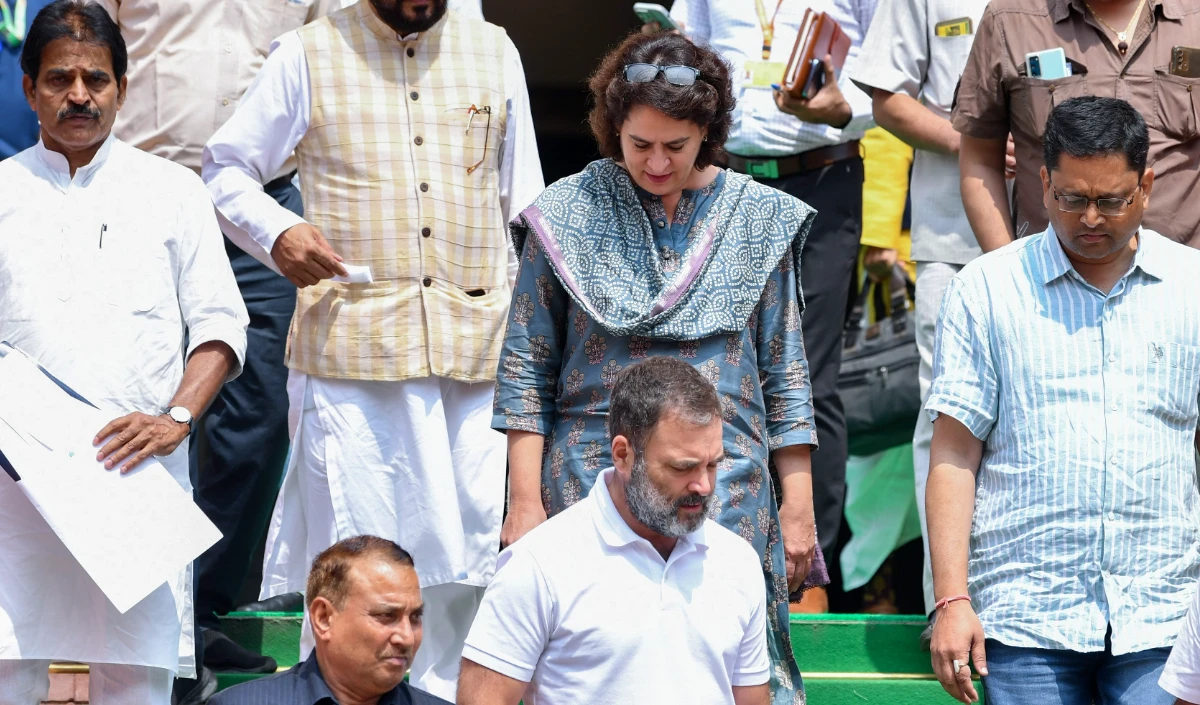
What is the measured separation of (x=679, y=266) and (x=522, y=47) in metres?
5.66

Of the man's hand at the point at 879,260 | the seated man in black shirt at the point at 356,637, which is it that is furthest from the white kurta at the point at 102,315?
the man's hand at the point at 879,260

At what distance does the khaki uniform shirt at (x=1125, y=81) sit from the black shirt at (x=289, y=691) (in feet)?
7.58

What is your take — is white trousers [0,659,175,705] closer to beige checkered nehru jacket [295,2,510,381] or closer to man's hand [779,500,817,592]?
beige checkered nehru jacket [295,2,510,381]

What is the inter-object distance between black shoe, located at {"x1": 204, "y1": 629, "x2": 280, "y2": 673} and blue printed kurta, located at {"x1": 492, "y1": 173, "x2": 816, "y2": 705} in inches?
Answer: 60.1

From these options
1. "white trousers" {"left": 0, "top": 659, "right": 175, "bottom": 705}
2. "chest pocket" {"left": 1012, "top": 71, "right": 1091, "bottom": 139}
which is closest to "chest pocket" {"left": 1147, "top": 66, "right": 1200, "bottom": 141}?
"chest pocket" {"left": 1012, "top": 71, "right": 1091, "bottom": 139}

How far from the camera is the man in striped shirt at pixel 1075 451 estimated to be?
147 inches

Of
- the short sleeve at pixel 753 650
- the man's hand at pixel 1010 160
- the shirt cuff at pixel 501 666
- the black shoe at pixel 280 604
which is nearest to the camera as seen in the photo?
the shirt cuff at pixel 501 666

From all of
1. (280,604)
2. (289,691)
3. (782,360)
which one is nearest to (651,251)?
(782,360)

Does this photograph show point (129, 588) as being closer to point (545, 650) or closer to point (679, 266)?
point (545, 650)

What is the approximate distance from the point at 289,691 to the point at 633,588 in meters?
0.71

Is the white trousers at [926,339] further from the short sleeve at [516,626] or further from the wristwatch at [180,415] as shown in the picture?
the wristwatch at [180,415]

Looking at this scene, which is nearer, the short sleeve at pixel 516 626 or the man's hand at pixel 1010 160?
the short sleeve at pixel 516 626

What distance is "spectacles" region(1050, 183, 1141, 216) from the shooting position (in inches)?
150

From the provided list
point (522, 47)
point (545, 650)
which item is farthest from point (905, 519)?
point (522, 47)
